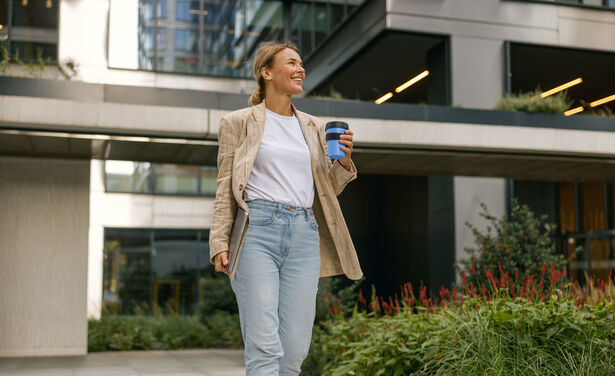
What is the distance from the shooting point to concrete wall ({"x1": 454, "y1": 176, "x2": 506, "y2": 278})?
13.3 meters

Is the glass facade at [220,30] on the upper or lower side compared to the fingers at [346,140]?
upper

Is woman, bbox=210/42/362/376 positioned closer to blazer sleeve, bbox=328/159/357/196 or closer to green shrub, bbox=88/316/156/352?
blazer sleeve, bbox=328/159/357/196

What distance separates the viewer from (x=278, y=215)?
2990 millimetres

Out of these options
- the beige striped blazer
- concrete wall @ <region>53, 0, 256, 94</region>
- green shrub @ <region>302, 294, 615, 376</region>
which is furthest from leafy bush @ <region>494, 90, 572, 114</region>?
the beige striped blazer

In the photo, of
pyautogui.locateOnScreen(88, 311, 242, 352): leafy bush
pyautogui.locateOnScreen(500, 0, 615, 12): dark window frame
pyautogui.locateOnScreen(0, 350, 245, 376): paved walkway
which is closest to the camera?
pyautogui.locateOnScreen(0, 350, 245, 376): paved walkway

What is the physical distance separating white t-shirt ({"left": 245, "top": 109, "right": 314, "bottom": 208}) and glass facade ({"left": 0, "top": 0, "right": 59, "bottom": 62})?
13.6 m

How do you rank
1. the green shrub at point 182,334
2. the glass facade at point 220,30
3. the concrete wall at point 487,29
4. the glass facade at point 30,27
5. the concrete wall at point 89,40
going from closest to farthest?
the green shrub at point 182,334
the concrete wall at point 487,29
the glass facade at point 30,27
the concrete wall at point 89,40
the glass facade at point 220,30

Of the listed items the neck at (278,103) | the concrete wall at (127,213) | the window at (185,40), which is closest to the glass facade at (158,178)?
the concrete wall at (127,213)

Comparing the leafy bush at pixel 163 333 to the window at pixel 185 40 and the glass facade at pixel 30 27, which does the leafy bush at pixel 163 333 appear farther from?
the window at pixel 185 40

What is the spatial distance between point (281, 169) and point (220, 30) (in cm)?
1617

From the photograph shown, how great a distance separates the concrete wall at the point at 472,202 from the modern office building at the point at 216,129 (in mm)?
30

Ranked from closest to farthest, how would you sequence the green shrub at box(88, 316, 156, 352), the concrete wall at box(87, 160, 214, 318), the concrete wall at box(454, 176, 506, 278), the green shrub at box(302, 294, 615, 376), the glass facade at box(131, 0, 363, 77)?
1. the green shrub at box(302, 294, 615, 376)
2. the green shrub at box(88, 316, 156, 352)
3. the concrete wall at box(454, 176, 506, 278)
4. the concrete wall at box(87, 160, 214, 318)
5. the glass facade at box(131, 0, 363, 77)

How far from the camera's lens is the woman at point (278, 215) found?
295 centimetres

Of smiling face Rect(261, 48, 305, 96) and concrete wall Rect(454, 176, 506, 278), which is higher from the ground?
smiling face Rect(261, 48, 305, 96)
